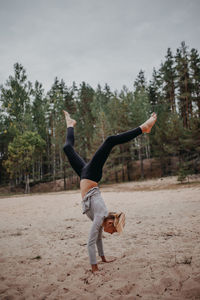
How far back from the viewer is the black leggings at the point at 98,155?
2.65 metres

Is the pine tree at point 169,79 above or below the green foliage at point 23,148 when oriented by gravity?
above

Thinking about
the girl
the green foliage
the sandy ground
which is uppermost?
the green foliage

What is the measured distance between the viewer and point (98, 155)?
8.93 ft

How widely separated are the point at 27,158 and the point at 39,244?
843 inches

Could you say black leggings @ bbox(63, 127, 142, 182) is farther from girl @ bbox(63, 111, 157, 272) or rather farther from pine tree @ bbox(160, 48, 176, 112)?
pine tree @ bbox(160, 48, 176, 112)

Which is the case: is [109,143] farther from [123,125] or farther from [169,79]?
[169,79]

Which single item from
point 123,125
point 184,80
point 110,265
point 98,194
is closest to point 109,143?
point 98,194

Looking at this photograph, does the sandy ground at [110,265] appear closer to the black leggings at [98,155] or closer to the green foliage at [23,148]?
the black leggings at [98,155]

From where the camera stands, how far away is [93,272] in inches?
105

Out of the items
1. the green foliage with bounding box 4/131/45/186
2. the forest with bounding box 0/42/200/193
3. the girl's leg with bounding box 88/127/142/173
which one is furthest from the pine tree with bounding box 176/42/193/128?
the girl's leg with bounding box 88/127/142/173

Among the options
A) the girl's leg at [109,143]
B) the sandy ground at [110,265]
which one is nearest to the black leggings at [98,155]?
the girl's leg at [109,143]

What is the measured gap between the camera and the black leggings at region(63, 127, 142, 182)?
265 centimetres

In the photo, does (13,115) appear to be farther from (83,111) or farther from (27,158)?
(83,111)

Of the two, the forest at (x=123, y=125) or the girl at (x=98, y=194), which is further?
the forest at (x=123, y=125)
